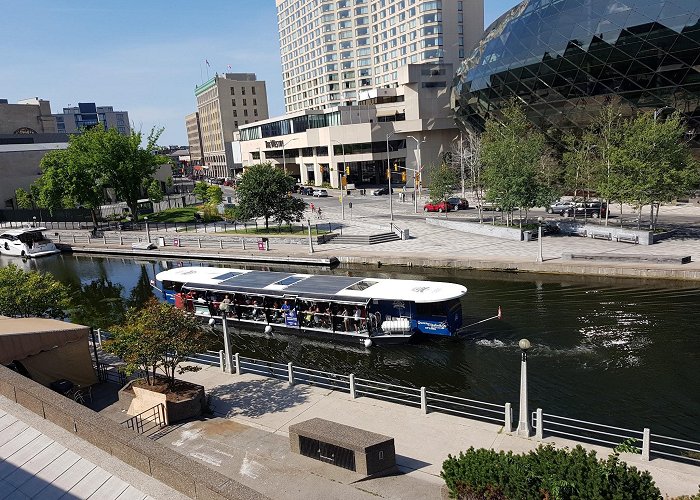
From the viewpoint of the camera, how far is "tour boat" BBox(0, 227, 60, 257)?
53000 millimetres

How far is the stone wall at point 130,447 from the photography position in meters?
8.06

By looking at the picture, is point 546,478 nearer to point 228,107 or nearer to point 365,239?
point 365,239

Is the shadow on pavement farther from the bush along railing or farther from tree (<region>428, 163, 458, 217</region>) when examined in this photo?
tree (<region>428, 163, 458, 217</region>)

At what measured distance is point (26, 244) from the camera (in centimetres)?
5316

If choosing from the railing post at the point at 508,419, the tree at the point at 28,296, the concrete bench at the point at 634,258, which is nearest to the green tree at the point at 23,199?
the tree at the point at 28,296

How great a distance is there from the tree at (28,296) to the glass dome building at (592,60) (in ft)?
172

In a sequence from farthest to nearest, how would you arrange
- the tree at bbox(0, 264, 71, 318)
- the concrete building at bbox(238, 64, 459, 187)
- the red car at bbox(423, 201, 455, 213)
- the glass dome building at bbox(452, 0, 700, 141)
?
the concrete building at bbox(238, 64, 459, 187) → the red car at bbox(423, 201, 455, 213) → the glass dome building at bbox(452, 0, 700, 141) → the tree at bbox(0, 264, 71, 318)

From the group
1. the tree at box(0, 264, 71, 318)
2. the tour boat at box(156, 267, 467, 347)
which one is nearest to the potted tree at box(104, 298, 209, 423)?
the tour boat at box(156, 267, 467, 347)

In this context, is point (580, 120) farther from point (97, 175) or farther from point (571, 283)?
point (97, 175)

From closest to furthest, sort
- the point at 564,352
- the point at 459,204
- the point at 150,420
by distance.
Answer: the point at 150,420 < the point at 564,352 < the point at 459,204

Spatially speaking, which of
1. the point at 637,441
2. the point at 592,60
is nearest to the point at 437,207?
the point at 592,60

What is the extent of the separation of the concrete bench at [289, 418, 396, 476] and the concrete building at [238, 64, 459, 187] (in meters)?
69.2

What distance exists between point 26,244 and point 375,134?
58234 mm

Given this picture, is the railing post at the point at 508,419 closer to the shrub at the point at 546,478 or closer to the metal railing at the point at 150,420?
the shrub at the point at 546,478
